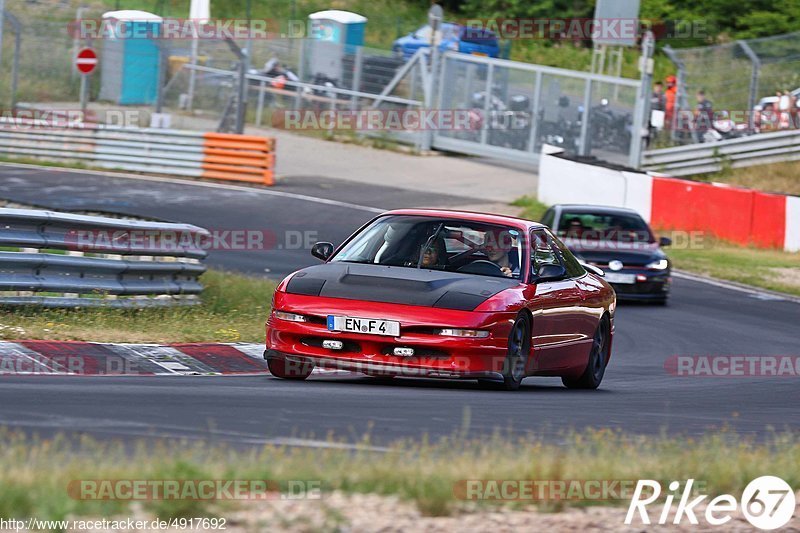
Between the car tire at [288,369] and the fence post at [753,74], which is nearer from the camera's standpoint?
the car tire at [288,369]

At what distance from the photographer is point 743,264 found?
2373 cm

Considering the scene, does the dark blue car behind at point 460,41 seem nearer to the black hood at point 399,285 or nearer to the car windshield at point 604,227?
the car windshield at point 604,227

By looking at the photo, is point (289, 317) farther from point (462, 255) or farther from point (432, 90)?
point (432, 90)

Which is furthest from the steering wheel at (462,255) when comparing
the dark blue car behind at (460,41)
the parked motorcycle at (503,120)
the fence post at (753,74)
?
the dark blue car behind at (460,41)

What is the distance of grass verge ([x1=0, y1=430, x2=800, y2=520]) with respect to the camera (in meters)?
5.09

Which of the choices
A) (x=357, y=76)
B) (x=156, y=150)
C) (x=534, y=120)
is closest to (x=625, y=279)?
(x=156, y=150)

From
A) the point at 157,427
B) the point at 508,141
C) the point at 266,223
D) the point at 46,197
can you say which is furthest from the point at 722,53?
the point at 157,427

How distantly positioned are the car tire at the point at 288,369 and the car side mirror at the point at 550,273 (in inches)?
72.7

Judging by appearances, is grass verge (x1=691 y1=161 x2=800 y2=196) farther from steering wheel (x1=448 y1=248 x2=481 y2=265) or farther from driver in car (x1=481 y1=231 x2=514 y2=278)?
steering wheel (x1=448 y1=248 x2=481 y2=265)

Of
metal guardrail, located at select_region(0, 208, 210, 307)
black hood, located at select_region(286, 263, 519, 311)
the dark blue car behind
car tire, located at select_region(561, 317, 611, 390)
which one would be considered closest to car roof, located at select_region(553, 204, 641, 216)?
metal guardrail, located at select_region(0, 208, 210, 307)

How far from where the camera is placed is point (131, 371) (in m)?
10.1

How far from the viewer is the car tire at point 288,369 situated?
9.95m

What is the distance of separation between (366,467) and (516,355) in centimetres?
425

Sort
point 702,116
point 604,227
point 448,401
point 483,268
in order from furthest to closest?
point 702,116
point 604,227
point 483,268
point 448,401
